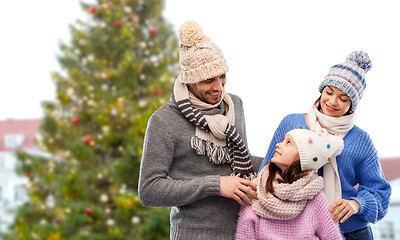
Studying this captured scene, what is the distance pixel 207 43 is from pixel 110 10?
2.20 metres

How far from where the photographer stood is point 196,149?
1.46 meters

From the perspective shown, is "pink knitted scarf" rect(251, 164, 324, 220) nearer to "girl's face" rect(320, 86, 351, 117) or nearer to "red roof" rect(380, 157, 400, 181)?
"girl's face" rect(320, 86, 351, 117)

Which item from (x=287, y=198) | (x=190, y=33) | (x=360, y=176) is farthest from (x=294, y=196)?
(x=190, y=33)

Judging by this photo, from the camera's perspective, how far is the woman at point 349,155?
143 centimetres

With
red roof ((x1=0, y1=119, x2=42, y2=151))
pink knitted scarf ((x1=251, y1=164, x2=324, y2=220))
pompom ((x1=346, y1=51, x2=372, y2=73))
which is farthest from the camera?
red roof ((x1=0, y1=119, x2=42, y2=151))

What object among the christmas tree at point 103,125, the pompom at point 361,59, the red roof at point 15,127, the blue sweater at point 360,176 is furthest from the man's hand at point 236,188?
the red roof at point 15,127

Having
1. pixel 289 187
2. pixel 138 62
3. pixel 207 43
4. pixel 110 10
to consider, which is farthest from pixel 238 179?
pixel 110 10

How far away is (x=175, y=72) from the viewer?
3.46 metres

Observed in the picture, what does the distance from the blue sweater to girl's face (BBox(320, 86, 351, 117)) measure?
90mm

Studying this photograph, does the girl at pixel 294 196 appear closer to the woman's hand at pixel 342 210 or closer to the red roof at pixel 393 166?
the woman's hand at pixel 342 210

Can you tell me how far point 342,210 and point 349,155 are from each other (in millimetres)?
172

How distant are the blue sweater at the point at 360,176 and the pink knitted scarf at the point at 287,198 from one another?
0.11 meters

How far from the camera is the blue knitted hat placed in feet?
4.66

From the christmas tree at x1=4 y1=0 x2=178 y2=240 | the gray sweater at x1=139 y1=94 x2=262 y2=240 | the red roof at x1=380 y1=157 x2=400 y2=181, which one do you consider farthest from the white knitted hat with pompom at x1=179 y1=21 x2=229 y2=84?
the red roof at x1=380 y1=157 x2=400 y2=181
